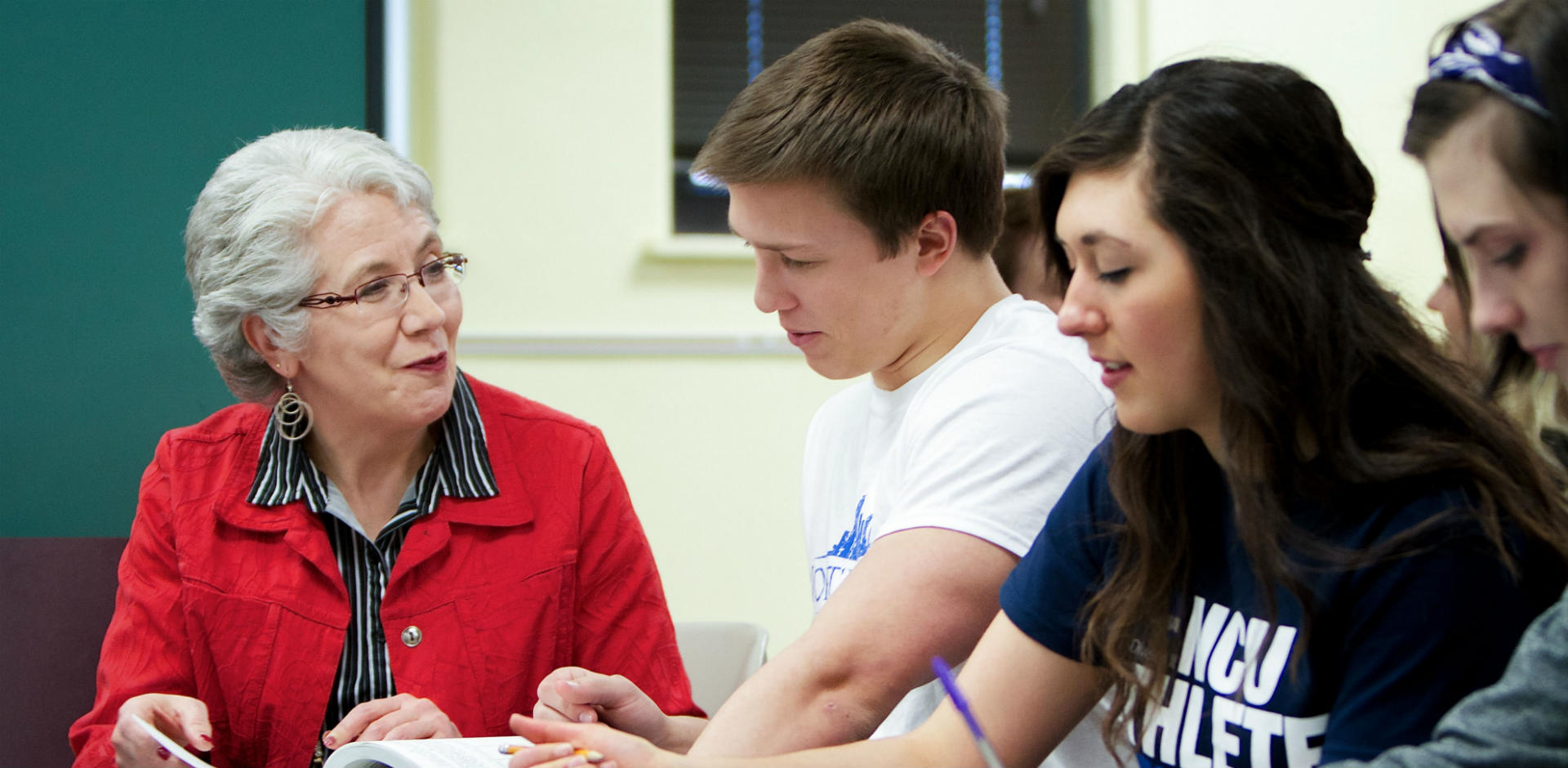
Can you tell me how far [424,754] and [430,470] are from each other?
610mm

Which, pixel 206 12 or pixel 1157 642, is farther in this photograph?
pixel 206 12

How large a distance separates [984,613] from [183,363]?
1.52 metres

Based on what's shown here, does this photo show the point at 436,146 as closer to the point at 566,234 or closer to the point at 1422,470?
the point at 566,234

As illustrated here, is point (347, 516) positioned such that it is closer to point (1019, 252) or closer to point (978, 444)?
point (978, 444)

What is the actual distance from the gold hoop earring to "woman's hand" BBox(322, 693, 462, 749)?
0.44 metres

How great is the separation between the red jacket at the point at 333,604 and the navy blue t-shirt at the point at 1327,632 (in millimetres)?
683

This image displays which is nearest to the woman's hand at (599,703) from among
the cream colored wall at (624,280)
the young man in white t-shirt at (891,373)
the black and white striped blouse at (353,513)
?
the young man in white t-shirt at (891,373)

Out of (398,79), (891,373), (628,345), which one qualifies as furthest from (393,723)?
(398,79)

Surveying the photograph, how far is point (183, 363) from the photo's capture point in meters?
2.03

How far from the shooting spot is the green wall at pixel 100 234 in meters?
1.95

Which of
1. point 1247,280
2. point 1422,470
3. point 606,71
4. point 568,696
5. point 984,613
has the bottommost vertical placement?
point 568,696

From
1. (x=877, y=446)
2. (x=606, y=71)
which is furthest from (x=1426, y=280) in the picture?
(x=877, y=446)

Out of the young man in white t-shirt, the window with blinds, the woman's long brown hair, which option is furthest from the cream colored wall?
the woman's long brown hair

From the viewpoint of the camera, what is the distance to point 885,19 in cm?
318
